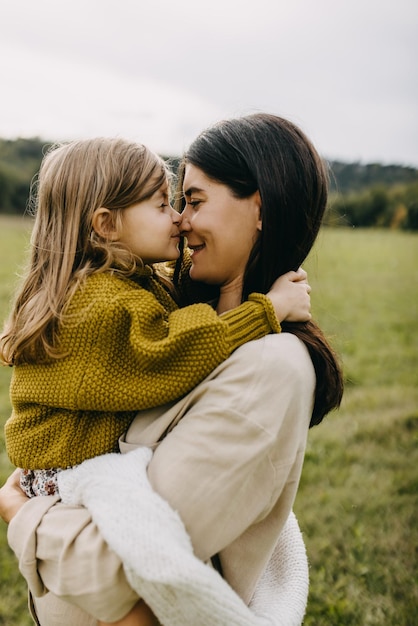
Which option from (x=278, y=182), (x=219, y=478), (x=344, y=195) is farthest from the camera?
(x=344, y=195)

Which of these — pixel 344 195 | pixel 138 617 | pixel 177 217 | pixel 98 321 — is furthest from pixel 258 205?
pixel 344 195

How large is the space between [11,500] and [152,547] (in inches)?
27.5

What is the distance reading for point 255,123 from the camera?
2096mm

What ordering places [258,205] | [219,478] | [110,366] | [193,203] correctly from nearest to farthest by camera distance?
1. [219,478]
2. [110,366]
3. [258,205]
4. [193,203]

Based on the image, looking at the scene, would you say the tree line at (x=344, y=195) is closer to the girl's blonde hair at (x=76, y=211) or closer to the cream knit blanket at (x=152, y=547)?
the girl's blonde hair at (x=76, y=211)

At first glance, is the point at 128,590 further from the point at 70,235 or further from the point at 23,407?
the point at 70,235

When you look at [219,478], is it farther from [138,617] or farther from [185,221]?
[185,221]

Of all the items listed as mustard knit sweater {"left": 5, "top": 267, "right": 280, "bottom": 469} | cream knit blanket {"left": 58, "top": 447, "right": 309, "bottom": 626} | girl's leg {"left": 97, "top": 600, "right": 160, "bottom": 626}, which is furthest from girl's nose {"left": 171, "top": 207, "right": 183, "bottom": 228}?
girl's leg {"left": 97, "top": 600, "right": 160, "bottom": 626}

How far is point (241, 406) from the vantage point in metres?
1.62

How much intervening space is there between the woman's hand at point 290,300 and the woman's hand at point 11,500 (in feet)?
3.32

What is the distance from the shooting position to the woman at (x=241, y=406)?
5.15 feet

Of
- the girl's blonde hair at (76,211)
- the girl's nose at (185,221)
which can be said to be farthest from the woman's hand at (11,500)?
the girl's nose at (185,221)

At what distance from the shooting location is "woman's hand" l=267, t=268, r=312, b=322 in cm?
200

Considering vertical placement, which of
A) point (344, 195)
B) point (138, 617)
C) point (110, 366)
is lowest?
point (344, 195)
